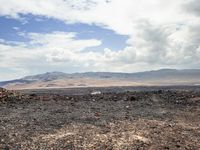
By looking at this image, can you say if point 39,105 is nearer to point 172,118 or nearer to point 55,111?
point 55,111

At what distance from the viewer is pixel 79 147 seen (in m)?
16.4

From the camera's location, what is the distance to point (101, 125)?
20.4 metres

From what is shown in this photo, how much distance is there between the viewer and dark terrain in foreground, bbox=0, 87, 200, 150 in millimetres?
16859

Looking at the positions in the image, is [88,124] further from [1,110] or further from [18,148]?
[1,110]

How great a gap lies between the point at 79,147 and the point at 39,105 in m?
14.4

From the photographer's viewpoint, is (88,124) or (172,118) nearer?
(88,124)

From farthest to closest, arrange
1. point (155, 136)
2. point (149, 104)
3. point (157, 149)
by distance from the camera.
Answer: point (149, 104), point (155, 136), point (157, 149)

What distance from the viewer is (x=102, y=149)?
15.9 m

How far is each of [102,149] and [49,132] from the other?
13.4ft

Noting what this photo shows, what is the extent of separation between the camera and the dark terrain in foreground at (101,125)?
16859 mm

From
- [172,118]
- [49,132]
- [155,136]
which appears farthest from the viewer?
[172,118]

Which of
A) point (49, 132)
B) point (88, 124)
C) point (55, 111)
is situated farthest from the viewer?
point (55, 111)

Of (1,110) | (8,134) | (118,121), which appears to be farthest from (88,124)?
(1,110)

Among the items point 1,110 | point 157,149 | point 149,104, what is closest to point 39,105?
point 1,110
